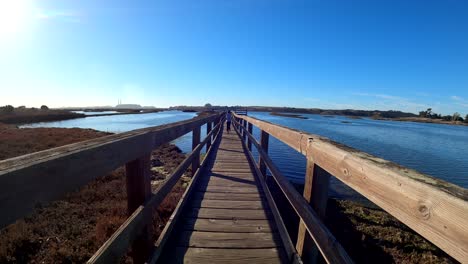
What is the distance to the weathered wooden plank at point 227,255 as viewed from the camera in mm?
2746

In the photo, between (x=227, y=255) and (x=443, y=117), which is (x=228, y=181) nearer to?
(x=227, y=255)

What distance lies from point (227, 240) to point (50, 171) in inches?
94.0

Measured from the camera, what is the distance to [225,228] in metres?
3.48

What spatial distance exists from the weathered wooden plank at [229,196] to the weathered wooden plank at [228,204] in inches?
6.2

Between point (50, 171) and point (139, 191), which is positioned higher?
point (50, 171)

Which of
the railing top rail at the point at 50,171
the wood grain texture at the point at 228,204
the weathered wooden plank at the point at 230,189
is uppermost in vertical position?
the railing top rail at the point at 50,171

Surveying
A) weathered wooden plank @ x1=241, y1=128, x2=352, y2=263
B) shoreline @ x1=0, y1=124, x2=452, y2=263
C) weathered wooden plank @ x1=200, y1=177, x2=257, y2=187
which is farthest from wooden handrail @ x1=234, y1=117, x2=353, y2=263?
weathered wooden plank @ x1=200, y1=177, x2=257, y2=187

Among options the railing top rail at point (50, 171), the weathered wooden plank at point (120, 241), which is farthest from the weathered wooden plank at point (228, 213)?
the railing top rail at point (50, 171)

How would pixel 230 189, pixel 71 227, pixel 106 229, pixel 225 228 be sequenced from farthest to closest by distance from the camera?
pixel 230 189
pixel 71 227
pixel 106 229
pixel 225 228

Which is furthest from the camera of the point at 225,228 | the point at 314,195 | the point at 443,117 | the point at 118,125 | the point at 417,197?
the point at 443,117

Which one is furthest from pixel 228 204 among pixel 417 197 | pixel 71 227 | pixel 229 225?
pixel 417 197

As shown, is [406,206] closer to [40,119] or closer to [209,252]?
[209,252]

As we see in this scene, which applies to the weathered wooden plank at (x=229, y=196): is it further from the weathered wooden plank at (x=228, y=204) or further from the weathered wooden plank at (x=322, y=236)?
the weathered wooden plank at (x=322, y=236)

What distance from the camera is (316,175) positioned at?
2262mm
